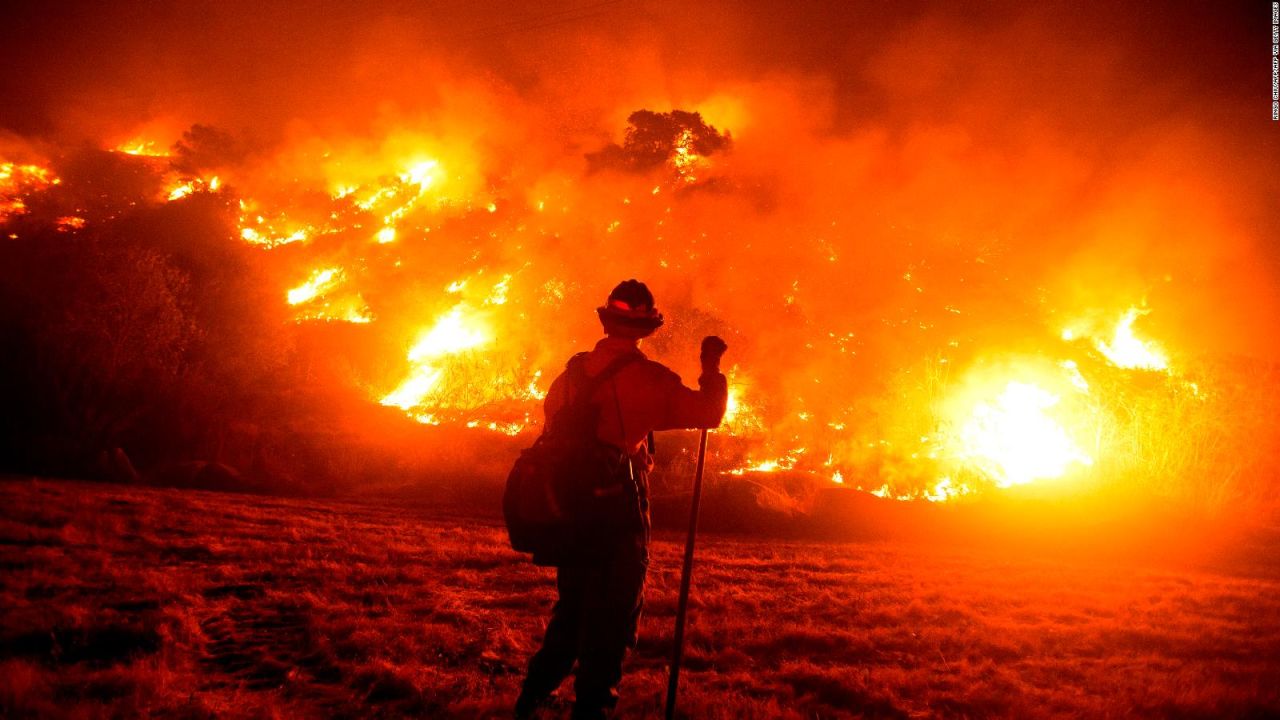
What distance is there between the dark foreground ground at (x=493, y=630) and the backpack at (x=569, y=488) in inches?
53.1

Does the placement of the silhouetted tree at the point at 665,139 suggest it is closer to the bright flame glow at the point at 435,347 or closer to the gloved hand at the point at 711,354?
the bright flame glow at the point at 435,347

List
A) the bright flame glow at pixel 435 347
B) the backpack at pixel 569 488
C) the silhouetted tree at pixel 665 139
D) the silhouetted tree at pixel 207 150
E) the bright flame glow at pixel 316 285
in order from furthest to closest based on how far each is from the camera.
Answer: the silhouetted tree at pixel 207 150 < the bright flame glow at pixel 316 285 < the silhouetted tree at pixel 665 139 < the bright flame glow at pixel 435 347 < the backpack at pixel 569 488

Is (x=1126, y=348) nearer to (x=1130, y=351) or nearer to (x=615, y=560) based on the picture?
(x=1130, y=351)

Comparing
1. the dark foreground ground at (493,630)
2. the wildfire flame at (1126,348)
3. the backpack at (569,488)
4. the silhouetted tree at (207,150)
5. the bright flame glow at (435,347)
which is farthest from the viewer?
the silhouetted tree at (207,150)

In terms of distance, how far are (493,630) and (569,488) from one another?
288 centimetres

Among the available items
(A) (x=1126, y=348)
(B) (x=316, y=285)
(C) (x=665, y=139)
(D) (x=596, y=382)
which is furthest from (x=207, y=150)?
(A) (x=1126, y=348)

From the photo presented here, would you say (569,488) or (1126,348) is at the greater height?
(1126,348)

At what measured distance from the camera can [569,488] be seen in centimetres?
335

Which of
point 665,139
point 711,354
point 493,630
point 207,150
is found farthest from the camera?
point 207,150

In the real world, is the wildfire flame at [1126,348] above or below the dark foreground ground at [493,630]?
above

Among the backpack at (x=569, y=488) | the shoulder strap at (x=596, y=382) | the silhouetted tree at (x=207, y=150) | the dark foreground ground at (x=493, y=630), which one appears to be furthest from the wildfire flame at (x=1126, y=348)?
the silhouetted tree at (x=207, y=150)

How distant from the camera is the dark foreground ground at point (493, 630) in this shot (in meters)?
4.30

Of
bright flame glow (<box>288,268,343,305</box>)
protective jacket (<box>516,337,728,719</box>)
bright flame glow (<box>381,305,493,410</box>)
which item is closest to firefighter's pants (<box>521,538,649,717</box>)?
protective jacket (<box>516,337,728,719</box>)

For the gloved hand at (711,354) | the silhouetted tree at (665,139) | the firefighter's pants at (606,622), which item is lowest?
the firefighter's pants at (606,622)
